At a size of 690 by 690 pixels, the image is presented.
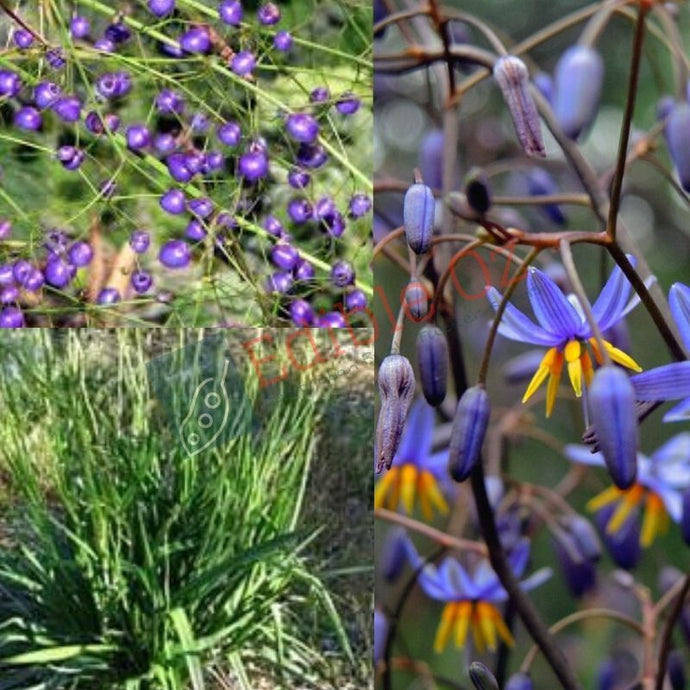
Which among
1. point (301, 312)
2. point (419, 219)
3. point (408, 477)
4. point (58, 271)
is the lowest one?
point (408, 477)

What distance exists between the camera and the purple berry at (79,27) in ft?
6.15

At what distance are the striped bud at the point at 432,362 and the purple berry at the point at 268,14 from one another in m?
0.93

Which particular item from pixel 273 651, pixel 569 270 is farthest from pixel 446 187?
pixel 273 651

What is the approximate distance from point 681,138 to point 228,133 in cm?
89

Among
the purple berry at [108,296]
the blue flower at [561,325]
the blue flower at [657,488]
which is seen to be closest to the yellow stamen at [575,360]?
the blue flower at [561,325]

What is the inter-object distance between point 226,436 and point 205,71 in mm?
535

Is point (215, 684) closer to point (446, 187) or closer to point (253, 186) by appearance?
point (253, 186)

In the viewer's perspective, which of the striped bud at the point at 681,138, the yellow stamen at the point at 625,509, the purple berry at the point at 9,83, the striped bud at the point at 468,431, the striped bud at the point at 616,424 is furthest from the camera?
the purple berry at the point at 9,83

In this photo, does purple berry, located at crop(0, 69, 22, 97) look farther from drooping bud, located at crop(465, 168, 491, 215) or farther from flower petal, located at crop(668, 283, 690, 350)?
flower petal, located at crop(668, 283, 690, 350)

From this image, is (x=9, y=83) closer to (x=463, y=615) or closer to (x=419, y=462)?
(x=419, y=462)

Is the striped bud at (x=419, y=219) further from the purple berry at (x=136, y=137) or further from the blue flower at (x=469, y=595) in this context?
the purple berry at (x=136, y=137)

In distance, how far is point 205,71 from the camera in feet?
6.25

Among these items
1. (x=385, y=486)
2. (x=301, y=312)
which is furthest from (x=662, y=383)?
(x=301, y=312)

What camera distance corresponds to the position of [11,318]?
1.89 meters
